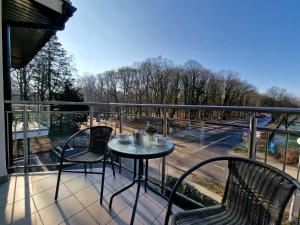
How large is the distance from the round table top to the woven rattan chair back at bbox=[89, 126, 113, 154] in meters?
0.65

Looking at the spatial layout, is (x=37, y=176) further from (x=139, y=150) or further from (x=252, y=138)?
(x=252, y=138)

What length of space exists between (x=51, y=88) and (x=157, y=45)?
44.5ft

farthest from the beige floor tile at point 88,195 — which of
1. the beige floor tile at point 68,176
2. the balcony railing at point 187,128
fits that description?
the balcony railing at point 187,128

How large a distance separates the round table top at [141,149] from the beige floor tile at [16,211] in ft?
3.51

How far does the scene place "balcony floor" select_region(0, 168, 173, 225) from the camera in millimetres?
1691

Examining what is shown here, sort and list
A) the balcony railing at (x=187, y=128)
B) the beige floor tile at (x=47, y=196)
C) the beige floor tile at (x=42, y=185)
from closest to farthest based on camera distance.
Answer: the balcony railing at (x=187, y=128)
the beige floor tile at (x=47, y=196)
the beige floor tile at (x=42, y=185)

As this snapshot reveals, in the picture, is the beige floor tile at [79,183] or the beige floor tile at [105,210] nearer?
the beige floor tile at [105,210]

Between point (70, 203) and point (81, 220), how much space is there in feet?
1.11

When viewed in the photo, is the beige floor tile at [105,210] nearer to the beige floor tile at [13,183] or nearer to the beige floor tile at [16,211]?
the beige floor tile at [16,211]

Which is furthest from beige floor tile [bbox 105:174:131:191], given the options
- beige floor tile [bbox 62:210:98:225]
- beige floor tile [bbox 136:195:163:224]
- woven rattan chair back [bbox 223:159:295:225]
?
woven rattan chair back [bbox 223:159:295:225]

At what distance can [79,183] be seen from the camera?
2369 mm

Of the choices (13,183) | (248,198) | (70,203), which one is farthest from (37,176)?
(248,198)

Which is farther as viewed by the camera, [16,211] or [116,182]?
[116,182]

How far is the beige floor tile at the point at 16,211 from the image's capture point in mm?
1675
